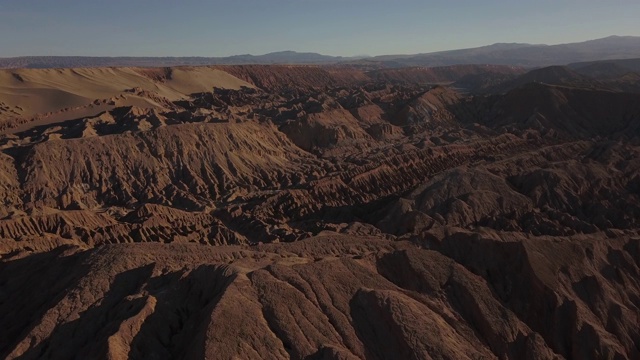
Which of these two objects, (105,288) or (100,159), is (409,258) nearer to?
(105,288)

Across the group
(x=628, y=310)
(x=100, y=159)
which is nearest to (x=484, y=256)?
(x=628, y=310)

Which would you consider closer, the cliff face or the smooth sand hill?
the cliff face

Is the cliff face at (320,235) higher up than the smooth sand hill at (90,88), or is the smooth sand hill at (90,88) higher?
the smooth sand hill at (90,88)

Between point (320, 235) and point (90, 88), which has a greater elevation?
point (90, 88)

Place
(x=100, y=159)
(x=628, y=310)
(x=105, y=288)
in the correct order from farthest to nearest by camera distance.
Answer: (x=100, y=159) < (x=628, y=310) < (x=105, y=288)

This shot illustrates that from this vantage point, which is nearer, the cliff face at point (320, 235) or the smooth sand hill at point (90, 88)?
the cliff face at point (320, 235)

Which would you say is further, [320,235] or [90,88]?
[90,88]

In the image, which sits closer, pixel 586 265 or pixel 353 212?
pixel 586 265

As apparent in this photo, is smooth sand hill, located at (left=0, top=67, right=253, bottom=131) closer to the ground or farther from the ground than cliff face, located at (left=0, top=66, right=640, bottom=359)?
farther from the ground
